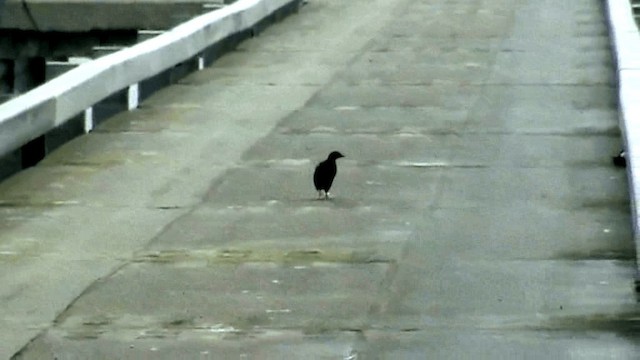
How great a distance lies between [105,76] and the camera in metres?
15.6

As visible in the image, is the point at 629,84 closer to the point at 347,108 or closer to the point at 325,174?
the point at 347,108

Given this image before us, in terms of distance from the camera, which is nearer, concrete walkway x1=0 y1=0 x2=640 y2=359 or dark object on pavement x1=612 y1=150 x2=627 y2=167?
concrete walkway x1=0 y1=0 x2=640 y2=359

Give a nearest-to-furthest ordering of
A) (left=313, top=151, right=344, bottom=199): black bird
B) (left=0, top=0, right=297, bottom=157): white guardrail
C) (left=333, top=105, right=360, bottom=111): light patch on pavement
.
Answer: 1. (left=313, top=151, right=344, bottom=199): black bird
2. (left=0, top=0, right=297, bottom=157): white guardrail
3. (left=333, top=105, right=360, bottom=111): light patch on pavement

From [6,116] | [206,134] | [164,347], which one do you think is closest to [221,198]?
[6,116]

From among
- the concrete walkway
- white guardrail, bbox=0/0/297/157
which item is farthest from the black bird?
white guardrail, bbox=0/0/297/157

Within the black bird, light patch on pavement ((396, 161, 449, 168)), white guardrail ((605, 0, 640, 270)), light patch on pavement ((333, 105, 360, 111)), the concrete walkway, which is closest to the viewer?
the concrete walkway

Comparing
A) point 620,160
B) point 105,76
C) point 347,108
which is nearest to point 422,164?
point 620,160

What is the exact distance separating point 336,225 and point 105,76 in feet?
16.3

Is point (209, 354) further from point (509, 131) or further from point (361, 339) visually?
point (509, 131)

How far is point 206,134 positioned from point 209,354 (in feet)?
22.1

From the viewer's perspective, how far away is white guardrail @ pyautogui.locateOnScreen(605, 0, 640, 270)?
10461 millimetres

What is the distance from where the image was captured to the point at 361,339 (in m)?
8.45

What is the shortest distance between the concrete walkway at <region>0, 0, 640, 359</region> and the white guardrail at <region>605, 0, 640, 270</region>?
0.34 meters

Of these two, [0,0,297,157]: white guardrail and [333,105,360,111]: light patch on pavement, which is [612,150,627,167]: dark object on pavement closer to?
[333,105,360,111]: light patch on pavement
